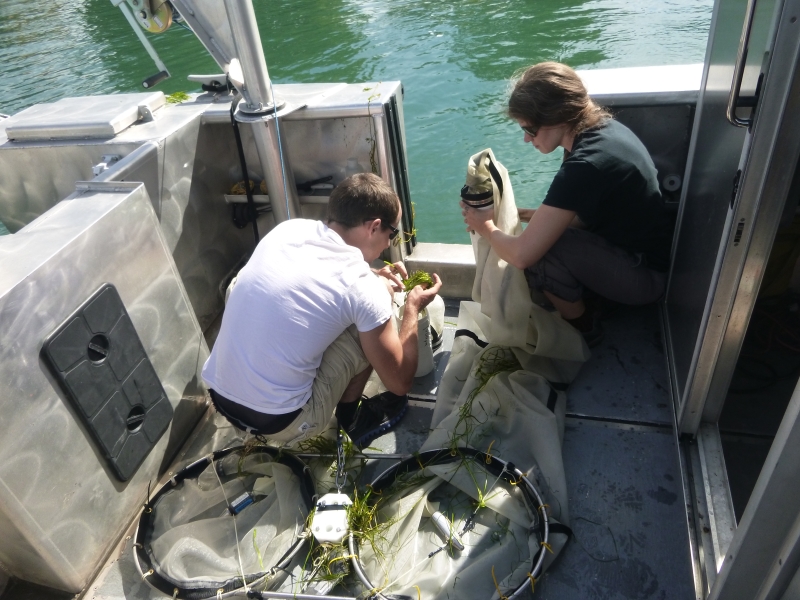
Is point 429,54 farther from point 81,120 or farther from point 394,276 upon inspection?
point 394,276

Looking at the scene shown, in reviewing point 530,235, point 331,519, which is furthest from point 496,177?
point 331,519

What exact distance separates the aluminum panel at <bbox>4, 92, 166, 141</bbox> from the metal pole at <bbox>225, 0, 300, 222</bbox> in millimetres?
496

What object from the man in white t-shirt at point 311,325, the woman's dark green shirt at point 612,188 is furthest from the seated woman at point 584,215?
the man in white t-shirt at point 311,325

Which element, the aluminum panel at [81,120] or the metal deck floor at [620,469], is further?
the aluminum panel at [81,120]

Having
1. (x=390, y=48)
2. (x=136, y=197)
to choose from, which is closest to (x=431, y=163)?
(x=390, y=48)

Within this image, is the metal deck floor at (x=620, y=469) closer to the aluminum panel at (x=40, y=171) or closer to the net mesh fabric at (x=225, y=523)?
the net mesh fabric at (x=225, y=523)

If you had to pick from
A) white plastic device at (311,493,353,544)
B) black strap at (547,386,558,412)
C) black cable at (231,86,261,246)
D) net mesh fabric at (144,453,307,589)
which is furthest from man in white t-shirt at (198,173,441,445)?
black cable at (231,86,261,246)

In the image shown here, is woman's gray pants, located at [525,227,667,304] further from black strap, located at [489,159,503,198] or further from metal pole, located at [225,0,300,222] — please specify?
metal pole, located at [225,0,300,222]

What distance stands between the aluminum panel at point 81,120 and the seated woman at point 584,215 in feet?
5.19

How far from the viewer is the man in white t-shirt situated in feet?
6.60

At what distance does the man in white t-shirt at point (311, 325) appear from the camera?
6.60ft

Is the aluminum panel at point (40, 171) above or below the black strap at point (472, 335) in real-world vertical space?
above

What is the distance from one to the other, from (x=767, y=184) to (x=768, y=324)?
1.24 m

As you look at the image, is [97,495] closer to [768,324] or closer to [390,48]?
[768,324]
